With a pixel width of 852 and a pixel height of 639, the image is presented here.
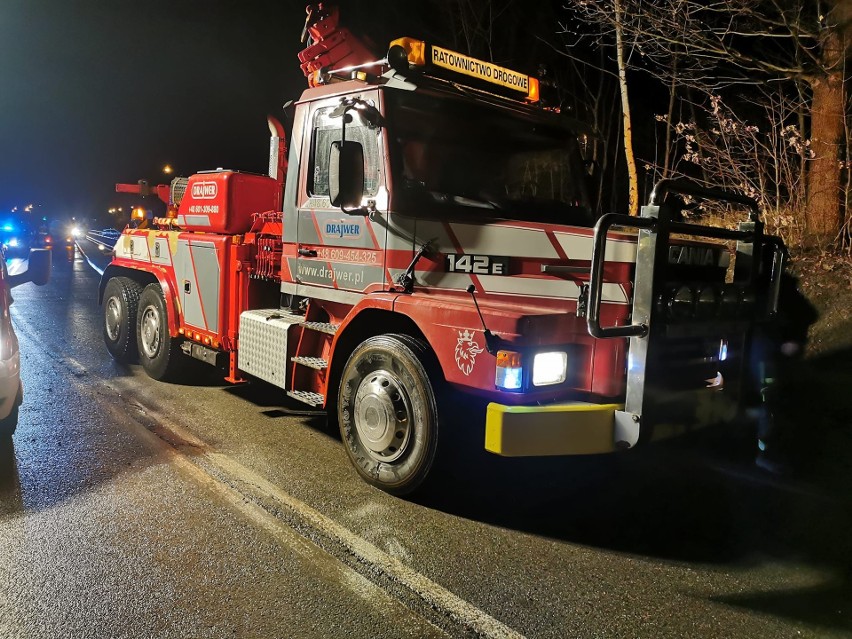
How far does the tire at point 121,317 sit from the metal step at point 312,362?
365 cm

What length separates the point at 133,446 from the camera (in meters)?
5.25

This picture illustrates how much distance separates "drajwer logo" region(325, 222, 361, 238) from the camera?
16.0 ft

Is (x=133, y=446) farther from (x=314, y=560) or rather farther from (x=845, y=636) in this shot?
(x=845, y=636)

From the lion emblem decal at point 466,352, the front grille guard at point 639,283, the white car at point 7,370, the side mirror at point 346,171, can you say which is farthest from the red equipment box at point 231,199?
the front grille guard at point 639,283

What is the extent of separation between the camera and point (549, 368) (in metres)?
3.74

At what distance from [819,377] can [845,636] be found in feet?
13.8

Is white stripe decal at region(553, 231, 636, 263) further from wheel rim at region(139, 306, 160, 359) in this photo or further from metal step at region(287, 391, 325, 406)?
wheel rim at region(139, 306, 160, 359)

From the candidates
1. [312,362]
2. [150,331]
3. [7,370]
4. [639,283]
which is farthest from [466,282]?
[150,331]

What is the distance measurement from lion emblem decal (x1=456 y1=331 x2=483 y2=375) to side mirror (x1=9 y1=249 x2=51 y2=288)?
4.01m

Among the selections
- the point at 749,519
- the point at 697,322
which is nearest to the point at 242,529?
the point at 697,322

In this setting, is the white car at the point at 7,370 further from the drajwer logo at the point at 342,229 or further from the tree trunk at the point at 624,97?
the tree trunk at the point at 624,97

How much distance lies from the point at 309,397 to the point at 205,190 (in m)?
2.75

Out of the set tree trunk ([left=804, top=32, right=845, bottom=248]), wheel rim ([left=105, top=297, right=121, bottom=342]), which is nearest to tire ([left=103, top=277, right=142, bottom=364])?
wheel rim ([left=105, top=297, right=121, bottom=342])

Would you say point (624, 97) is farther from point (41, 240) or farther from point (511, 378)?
point (41, 240)
